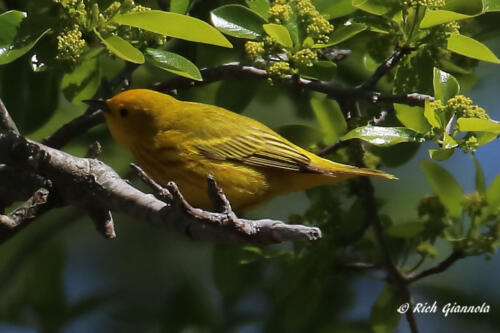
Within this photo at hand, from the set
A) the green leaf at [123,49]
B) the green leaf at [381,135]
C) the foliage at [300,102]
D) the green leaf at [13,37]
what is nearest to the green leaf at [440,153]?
the foliage at [300,102]

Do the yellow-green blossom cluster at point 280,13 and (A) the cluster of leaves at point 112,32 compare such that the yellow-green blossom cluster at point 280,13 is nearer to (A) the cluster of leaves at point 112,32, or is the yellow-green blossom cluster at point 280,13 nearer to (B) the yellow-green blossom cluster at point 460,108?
(A) the cluster of leaves at point 112,32

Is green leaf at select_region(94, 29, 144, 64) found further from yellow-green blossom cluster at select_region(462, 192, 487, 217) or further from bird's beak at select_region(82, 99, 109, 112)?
yellow-green blossom cluster at select_region(462, 192, 487, 217)

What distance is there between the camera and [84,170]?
317 cm

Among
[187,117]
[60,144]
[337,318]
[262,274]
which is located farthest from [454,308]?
[60,144]

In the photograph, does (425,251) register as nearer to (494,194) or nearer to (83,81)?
(494,194)

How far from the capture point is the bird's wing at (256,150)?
3.72 meters

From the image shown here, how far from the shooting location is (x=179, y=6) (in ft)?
10.8

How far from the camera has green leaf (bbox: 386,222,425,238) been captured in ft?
13.4

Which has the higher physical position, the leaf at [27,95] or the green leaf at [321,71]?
the green leaf at [321,71]

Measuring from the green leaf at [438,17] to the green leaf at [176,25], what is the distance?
2.44 ft

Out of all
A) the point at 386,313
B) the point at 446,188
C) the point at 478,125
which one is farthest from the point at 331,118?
the point at 478,125

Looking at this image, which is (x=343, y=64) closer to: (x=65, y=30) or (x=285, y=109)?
(x=285, y=109)

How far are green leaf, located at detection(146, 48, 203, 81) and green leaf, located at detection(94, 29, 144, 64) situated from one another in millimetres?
151

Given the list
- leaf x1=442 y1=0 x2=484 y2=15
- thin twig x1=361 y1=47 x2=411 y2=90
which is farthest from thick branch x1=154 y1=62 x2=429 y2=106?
leaf x1=442 y1=0 x2=484 y2=15
